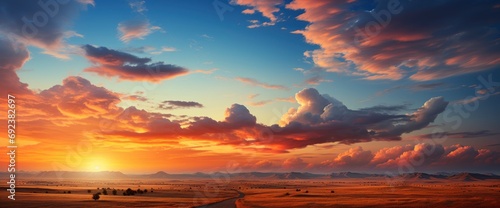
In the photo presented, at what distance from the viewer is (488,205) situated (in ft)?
159

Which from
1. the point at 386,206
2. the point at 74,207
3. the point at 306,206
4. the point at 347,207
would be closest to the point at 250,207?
the point at 306,206

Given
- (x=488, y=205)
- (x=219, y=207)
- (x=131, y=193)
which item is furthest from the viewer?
(x=131, y=193)

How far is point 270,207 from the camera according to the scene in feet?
178

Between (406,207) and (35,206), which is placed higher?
(35,206)

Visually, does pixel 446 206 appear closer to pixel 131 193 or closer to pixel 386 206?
pixel 386 206

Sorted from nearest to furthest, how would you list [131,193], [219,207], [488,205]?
[488,205] → [219,207] → [131,193]

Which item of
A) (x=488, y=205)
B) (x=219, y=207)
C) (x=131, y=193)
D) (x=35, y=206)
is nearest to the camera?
(x=488, y=205)

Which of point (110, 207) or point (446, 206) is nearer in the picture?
point (446, 206)

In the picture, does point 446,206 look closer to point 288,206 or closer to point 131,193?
point 288,206

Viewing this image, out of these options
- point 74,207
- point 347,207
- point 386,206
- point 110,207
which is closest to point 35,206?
point 74,207

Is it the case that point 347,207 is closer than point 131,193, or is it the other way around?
point 347,207

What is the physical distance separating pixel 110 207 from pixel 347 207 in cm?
3724

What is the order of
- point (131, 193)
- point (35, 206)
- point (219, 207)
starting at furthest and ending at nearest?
point (131, 193) → point (219, 207) → point (35, 206)

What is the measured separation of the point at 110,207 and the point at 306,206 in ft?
103
